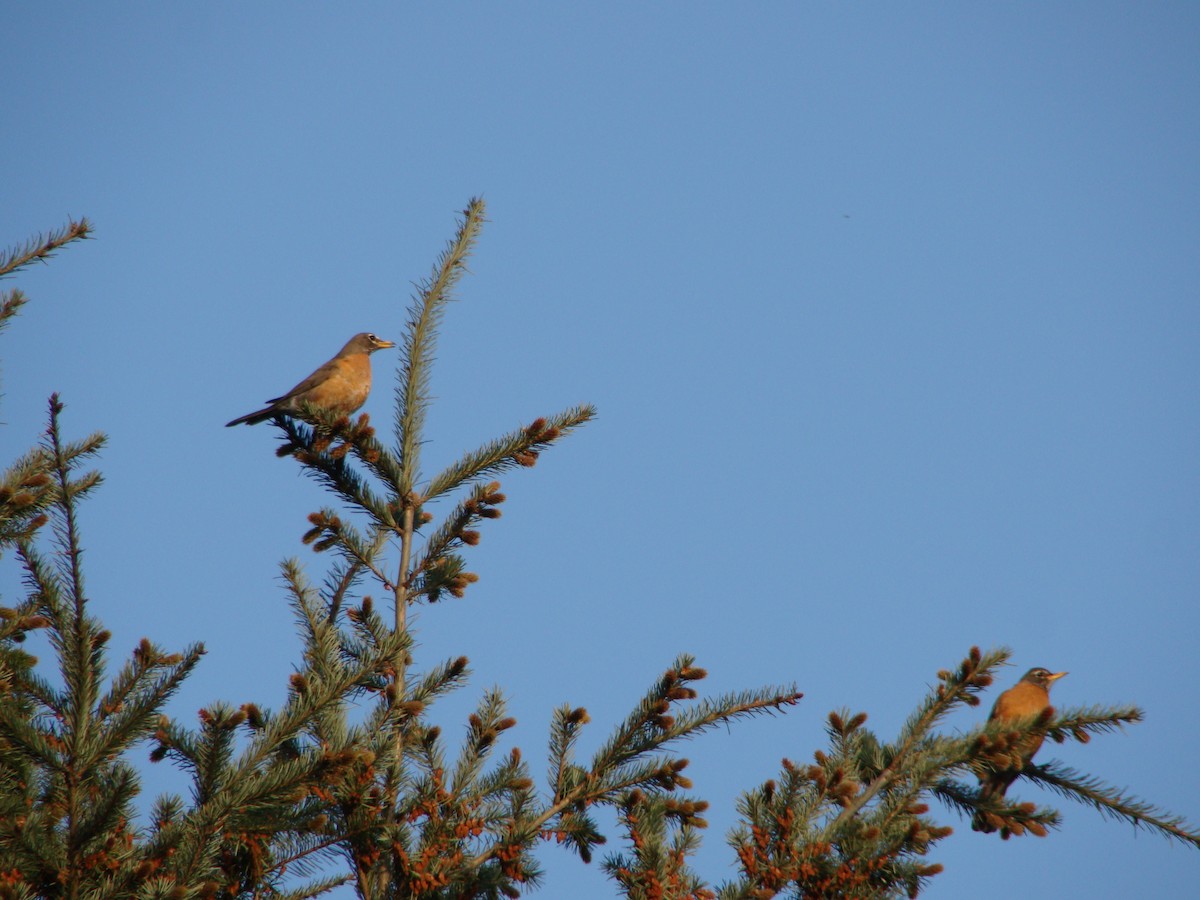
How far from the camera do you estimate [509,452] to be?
5.27 meters

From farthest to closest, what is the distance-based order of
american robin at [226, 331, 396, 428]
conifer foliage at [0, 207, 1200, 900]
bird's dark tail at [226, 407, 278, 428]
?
american robin at [226, 331, 396, 428]
bird's dark tail at [226, 407, 278, 428]
conifer foliage at [0, 207, 1200, 900]

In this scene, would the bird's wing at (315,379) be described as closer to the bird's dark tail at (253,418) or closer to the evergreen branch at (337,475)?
the bird's dark tail at (253,418)

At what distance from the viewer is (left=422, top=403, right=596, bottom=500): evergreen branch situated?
17.3 feet

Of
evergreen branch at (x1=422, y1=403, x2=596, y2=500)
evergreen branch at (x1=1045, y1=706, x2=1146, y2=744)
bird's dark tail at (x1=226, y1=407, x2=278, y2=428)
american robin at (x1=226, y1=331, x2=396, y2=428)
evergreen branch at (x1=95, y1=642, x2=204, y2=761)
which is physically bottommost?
evergreen branch at (x1=1045, y1=706, x2=1146, y2=744)

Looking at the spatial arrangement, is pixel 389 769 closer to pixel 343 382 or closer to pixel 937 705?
pixel 937 705

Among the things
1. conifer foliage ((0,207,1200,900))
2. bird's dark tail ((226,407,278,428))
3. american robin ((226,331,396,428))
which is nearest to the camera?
conifer foliage ((0,207,1200,900))

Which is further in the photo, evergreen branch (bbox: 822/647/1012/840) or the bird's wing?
the bird's wing

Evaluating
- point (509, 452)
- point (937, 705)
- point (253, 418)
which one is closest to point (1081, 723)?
point (937, 705)

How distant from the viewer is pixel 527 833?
4.55 metres

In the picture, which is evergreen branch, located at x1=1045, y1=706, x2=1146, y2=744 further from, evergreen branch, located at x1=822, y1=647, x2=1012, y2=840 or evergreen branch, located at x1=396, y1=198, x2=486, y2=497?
evergreen branch, located at x1=396, y1=198, x2=486, y2=497

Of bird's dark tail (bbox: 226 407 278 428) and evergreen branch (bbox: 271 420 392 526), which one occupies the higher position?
bird's dark tail (bbox: 226 407 278 428)

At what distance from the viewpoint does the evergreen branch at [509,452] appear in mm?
5258

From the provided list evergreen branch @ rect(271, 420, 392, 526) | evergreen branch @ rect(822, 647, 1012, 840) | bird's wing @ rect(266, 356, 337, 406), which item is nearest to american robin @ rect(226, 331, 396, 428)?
bird's wing @ rect(266, 356, 337, 406)

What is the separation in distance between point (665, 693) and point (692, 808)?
0.53 m
